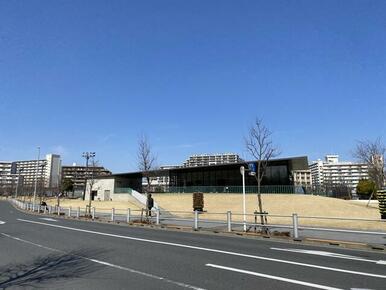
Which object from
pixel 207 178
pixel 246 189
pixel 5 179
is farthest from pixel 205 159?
pixel 246 189

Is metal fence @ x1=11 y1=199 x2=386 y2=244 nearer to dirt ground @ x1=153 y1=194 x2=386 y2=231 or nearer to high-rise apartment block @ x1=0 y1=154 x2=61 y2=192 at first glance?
dirt ground @ x1=153 y1=194 x2=386 y2=231

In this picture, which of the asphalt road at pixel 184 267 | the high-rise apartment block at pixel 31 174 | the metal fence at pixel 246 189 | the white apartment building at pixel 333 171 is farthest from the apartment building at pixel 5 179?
the asphalt road at pixel 184 267

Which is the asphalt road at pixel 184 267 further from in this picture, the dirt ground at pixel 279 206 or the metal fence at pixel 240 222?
the dirt ground at pixel 279 206

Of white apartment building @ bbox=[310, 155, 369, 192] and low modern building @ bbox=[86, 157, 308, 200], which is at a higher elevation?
white apartment building @ bbox=[310, 155, 369, 192]

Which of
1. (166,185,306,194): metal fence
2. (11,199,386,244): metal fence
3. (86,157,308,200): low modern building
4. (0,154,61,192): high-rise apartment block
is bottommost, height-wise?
(11,199,386,244): metal fence

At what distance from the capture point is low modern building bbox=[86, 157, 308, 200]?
180 feet

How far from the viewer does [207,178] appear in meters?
64.1

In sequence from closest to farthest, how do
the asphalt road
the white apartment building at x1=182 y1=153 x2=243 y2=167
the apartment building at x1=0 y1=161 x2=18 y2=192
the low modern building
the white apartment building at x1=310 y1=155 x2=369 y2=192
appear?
the asphalt road
the low modern building
the apartment building at x1=0 y1=161 x2=18 y2=192
the white apartment building at x1=310 y1=155 x2=369 y2=192
the white apartment building at x1=182 y1=153 x2=243 y2=167

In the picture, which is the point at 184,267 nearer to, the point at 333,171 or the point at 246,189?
the point at 246,189

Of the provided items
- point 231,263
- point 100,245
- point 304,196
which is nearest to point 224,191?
point 304,196

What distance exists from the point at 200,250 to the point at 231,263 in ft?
9.48

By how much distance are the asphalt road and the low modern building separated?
1259 inches

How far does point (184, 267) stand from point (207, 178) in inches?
2145

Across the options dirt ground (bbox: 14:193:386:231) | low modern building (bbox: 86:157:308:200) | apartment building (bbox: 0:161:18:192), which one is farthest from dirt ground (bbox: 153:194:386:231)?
apartment building (bbox: 0:161:18:192)
